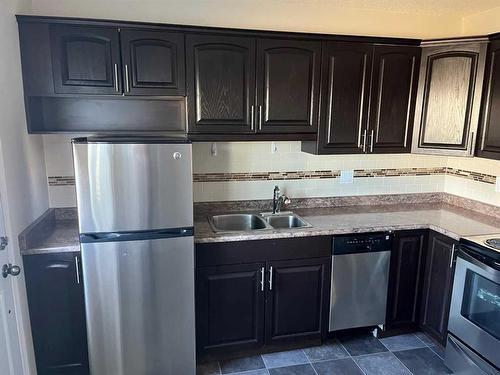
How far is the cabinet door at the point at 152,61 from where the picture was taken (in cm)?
226

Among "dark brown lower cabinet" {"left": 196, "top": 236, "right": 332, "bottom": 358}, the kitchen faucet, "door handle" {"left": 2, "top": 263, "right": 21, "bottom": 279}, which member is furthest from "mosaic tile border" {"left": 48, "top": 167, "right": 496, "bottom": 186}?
"door handle" {"left": 2, "top": 263, "right": 21, "bottom": 279}

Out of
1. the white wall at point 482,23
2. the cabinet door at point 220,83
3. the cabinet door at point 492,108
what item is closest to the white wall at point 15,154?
the cabinet door at point 220,83

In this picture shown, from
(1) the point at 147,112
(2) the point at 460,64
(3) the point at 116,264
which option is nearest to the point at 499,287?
(2) the point at 460,64

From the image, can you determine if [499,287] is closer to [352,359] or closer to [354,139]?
[352,359]

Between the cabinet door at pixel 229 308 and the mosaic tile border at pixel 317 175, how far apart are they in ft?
2.47

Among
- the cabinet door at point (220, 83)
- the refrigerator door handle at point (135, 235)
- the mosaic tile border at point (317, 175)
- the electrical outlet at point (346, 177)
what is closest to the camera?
the refrigerator door handle at point (135, 235)

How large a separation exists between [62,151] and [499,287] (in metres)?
2.87

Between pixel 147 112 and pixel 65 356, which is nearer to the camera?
pixel 65 356

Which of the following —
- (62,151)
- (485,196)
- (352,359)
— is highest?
(62,151)

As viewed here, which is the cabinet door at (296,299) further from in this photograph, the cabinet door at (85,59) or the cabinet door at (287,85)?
the cabinet door at (85,59)

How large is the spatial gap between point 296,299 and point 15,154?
6.43 feet

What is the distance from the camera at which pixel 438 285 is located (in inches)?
102

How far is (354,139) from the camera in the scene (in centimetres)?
276

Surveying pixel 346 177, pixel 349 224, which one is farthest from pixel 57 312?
pixel 346 177
